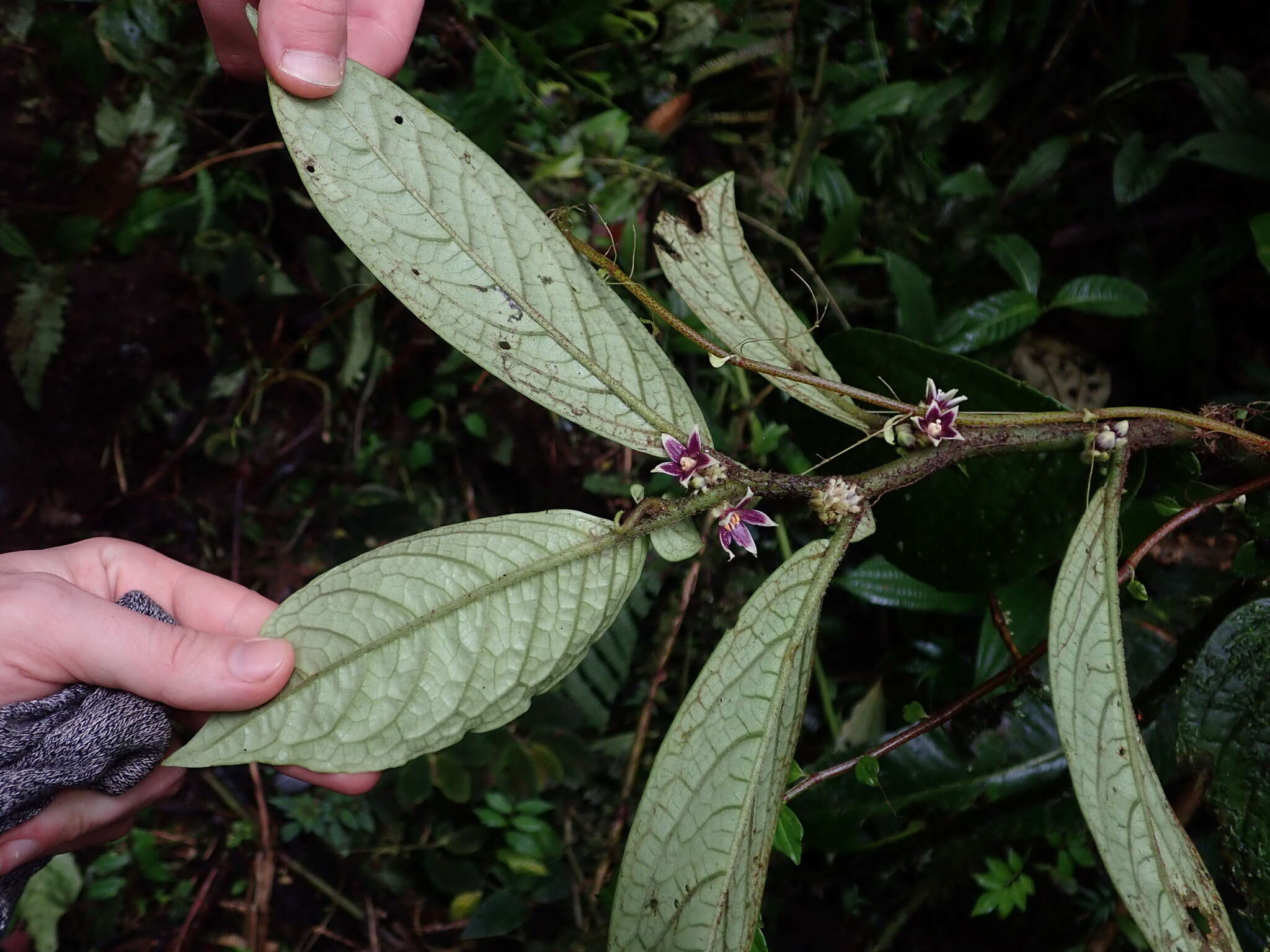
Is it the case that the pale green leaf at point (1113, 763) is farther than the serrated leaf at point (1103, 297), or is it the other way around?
the serrated leaf at point (1103, 297)

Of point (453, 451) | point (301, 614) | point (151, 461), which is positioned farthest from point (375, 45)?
point (151, 461)

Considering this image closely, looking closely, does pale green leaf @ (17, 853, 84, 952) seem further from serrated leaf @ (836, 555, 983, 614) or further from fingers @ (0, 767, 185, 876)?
serrated leaf @ (836, 555, 983, 614)

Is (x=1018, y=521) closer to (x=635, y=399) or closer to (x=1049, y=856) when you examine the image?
(x=635, y=399)

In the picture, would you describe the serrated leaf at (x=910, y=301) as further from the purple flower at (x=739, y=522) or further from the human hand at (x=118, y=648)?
the human hand at (x=118, y=648)

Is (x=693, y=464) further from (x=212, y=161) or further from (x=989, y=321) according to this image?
(x=212, y=161)

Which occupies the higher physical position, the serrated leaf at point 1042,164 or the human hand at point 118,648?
the serrated leaf at point 1042,164

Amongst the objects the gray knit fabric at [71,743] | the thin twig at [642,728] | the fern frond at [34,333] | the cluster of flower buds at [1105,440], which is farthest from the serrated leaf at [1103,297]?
the fern frond at [34,333]

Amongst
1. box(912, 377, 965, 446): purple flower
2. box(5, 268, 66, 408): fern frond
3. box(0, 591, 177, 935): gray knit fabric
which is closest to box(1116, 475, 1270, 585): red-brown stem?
box(912, 377, 965, 446): purple flower
